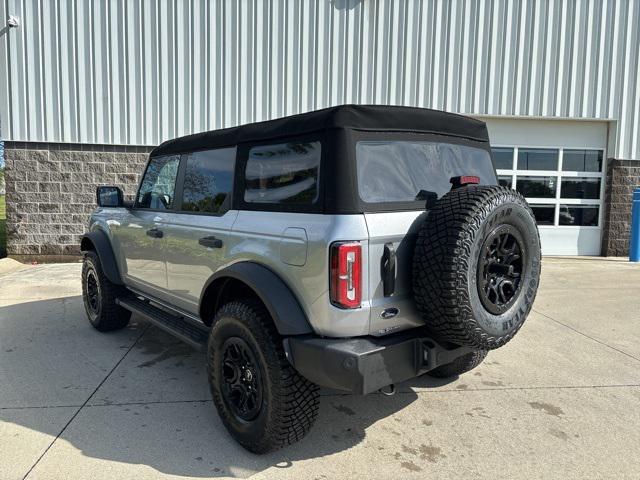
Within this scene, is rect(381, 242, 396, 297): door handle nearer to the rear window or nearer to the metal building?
the rear window

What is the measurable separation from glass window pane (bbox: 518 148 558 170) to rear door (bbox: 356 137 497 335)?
26.8ft

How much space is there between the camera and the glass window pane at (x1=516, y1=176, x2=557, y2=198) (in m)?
10.2

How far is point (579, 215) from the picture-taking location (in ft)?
33.8

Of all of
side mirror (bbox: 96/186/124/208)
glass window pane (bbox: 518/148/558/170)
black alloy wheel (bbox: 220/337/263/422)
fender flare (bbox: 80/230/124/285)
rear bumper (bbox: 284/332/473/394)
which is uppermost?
glass window pane (bbox: 518/148/558/170)

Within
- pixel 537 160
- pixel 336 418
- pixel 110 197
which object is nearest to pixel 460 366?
pixel 336 418

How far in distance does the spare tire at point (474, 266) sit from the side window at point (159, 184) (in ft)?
7.36

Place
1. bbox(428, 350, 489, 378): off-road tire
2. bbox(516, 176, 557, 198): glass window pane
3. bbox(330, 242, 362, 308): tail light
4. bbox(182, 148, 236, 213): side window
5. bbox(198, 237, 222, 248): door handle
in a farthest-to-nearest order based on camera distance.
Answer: bbox(516, 176, 557, 198): glass window pane → bbox(428, 350, 489, 378): off-road tire → bbox(182, 148, 236, 213): side window → bbox(198, 237, 222, 248): door handle → bbox(330, 242, 362, 308): tail light

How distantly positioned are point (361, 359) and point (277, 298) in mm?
551

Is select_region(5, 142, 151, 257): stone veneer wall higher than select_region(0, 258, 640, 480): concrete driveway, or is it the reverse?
select_region(5, 142, 151, 257): stone veneer wall

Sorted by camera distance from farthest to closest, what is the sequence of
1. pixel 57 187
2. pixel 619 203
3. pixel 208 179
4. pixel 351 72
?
pixel 619 203, pixel 351 72, pixel 57 187, pixel 208 179

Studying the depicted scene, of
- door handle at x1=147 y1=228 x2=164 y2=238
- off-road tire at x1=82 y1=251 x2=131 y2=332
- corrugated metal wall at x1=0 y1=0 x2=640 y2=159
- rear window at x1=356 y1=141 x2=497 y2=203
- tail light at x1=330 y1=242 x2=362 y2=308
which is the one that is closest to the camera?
tail light at x1=330 y1=242 x2=362 y2=308

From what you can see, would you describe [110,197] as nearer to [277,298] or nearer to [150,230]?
[150,230]

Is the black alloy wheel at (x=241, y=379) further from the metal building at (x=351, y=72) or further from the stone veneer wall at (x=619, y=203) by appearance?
the stone veneer wall at (x=619, y=203)

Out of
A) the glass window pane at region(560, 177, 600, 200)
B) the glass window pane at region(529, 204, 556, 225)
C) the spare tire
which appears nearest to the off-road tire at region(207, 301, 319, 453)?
the spare tire
